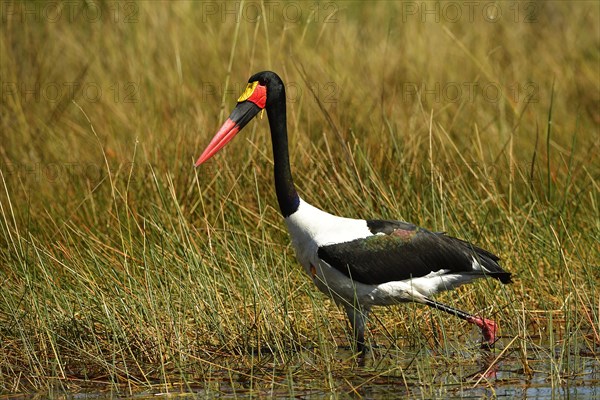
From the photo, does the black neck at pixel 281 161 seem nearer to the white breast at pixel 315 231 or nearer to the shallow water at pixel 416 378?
the white breast at pixel 315 231

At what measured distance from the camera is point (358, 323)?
6.05 metres

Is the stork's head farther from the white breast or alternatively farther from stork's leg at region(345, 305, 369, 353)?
stork's leg at region(345, 305, 369, 353)

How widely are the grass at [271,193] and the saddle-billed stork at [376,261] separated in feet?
0.66

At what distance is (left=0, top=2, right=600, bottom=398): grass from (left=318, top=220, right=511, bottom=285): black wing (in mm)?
267

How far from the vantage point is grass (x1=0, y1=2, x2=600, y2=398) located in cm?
559

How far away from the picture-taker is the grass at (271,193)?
220 inches

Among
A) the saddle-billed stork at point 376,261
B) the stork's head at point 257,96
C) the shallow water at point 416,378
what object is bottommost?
the shallow water at point 416,378

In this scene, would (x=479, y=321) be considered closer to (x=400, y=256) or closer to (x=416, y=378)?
(x=400, y=256)

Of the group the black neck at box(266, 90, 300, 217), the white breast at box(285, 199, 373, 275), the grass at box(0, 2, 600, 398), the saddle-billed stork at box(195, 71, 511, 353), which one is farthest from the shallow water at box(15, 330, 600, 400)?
the black neck at box(266, 90, 300, 217)

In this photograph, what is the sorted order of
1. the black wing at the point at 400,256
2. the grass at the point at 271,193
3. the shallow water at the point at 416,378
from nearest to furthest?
the shallow water at the point at 416,378
the grass at the point at 271,193
the black wing at the point at 400,256

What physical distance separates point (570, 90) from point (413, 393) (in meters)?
6.00

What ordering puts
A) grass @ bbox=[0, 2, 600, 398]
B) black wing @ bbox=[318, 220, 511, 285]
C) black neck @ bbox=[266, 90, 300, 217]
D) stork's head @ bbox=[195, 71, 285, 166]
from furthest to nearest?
stork's head @ bbox=[195, 71, 285, 166] < black neck @ bbox=[266, 90, 300, 217] < black wing @ bbox=[318, 220, 511, 285] < grass @ bbox=[0, 2, 600, 398]

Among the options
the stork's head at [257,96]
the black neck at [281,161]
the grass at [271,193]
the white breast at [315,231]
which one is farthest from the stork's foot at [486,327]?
the stork's head at [257,96]

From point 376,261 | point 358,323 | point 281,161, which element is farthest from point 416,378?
point 281,161
